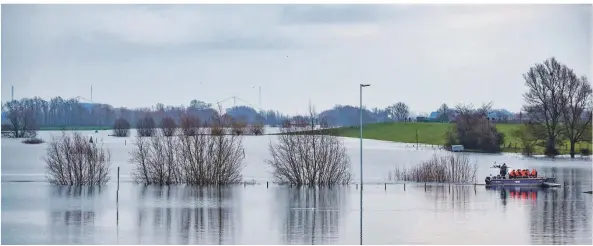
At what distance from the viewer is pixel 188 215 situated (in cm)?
3194

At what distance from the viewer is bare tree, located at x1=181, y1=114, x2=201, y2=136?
4403 cm

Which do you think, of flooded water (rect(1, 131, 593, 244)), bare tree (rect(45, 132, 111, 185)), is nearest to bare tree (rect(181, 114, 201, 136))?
flooded water (rect(1, 131, 593, 244))

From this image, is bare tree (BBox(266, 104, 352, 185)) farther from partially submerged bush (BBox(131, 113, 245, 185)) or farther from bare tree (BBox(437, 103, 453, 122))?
bare tree (BBox(437, 103, 453, 122))

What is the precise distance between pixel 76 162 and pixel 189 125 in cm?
514

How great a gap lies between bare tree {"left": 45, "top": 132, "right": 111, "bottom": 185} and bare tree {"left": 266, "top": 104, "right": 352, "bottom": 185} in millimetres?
7415

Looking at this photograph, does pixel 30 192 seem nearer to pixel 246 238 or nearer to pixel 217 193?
pixel 217 193

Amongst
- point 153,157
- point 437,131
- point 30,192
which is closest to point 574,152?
point 437,131

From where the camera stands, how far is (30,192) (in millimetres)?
41781

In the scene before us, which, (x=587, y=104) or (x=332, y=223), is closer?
(x=332, y=223)

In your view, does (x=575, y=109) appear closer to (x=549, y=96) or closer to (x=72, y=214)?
(x=549, y=96)

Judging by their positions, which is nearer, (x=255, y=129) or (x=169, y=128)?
(x=169, y=128)

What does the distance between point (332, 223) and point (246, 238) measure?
414 centimetres

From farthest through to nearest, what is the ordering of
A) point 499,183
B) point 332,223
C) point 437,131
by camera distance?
point 437,131, point 499,183, point 332,223

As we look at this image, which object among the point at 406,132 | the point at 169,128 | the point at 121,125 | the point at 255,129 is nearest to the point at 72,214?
the point at 169,128
